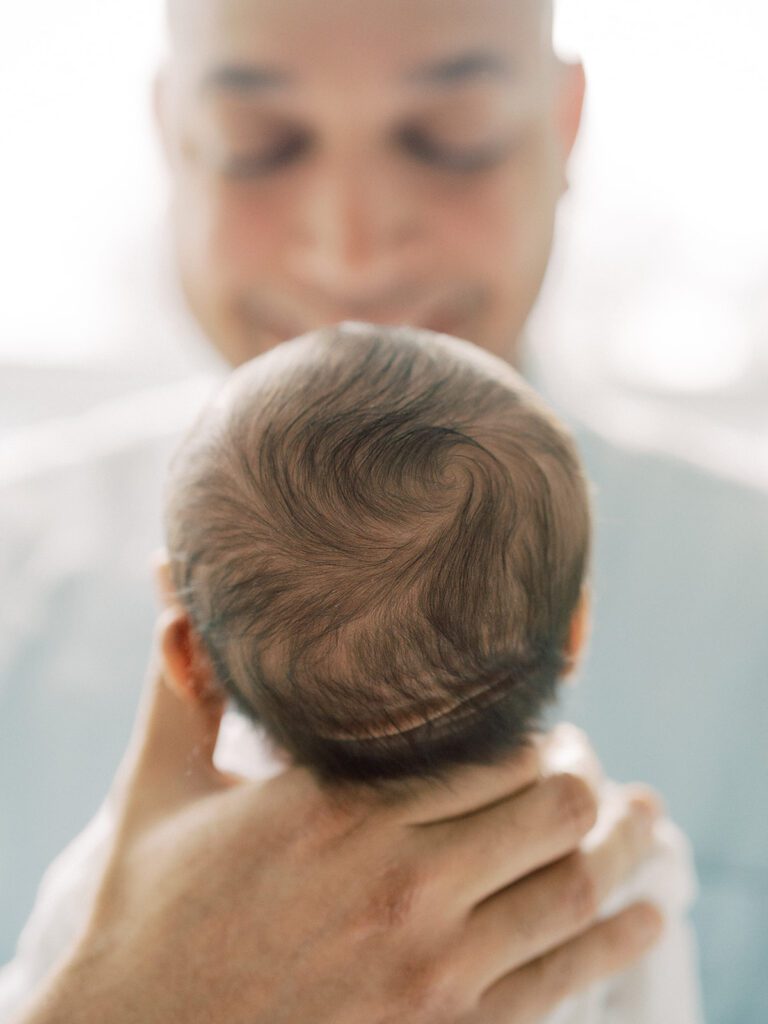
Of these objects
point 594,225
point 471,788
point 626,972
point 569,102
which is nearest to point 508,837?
point 471,788

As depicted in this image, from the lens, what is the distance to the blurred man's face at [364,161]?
0.69 m

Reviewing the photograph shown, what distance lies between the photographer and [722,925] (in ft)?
3.09

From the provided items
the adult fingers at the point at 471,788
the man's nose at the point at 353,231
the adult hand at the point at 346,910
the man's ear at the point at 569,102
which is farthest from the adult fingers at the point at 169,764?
the man's ear at the point at 569,102

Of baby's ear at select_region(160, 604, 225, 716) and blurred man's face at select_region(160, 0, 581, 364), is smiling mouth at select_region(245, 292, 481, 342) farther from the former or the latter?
baby's ear at select_region(160, 604, 225, 716)

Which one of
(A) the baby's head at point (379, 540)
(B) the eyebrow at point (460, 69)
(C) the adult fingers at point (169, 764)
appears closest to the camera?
(A) the baby's head at point (379, 540)

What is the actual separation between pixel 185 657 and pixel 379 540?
139 mm

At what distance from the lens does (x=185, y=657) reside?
0.53m

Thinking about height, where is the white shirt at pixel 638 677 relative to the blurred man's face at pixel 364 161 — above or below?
below

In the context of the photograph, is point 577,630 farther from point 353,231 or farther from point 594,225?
point 594,225

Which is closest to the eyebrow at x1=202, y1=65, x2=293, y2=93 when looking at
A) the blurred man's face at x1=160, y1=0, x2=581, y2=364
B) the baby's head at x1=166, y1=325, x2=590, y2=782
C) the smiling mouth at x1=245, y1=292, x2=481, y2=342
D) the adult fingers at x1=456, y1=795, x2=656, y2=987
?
the blurred man's face at x1=160, y1=0, x2=581, y2=364

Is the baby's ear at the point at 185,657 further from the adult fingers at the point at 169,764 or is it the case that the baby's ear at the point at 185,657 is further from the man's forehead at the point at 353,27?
the man's forehead at the point at 353,27

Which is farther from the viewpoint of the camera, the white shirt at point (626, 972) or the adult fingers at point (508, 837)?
the white shirt at point (626, 972)

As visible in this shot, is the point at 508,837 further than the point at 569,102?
No

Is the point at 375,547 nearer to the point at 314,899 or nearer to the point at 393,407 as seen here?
the point at 393,407
